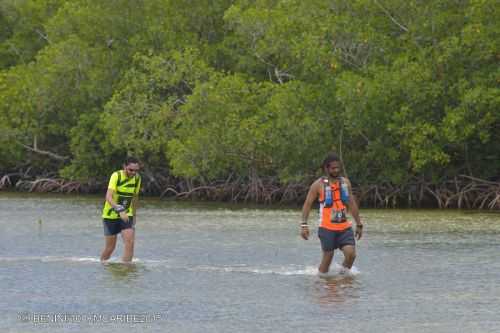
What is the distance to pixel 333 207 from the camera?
1508 centimetres

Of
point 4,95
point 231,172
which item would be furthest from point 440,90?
point 4,95

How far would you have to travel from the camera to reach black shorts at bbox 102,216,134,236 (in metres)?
16.9

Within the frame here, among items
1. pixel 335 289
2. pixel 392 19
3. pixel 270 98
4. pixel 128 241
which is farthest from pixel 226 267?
pixel 270 98

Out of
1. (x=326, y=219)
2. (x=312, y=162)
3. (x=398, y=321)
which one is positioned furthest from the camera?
(x=312, y=162)

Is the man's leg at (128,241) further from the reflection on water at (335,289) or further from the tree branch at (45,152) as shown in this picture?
the tree branch at (45,152)

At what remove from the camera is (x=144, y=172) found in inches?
1773

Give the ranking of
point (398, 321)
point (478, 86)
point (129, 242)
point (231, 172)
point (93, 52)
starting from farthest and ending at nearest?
point (93, 52), point (231, 172), point (478, 86), point (129, 242), point (398, 321)

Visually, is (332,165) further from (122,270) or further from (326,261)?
(122,270)

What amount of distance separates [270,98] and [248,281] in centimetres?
2202

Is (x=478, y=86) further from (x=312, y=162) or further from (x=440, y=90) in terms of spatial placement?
(x=312, y=162)

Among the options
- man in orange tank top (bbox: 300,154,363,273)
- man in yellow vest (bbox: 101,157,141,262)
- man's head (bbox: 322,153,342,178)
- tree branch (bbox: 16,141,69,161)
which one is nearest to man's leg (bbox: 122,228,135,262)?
man in yellow vest (bbox: 101,157,141,262)

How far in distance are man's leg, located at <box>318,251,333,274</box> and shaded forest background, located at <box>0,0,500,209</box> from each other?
1643 centimetres

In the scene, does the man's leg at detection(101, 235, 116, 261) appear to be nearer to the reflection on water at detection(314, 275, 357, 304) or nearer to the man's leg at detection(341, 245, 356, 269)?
the reflection on water at detection(314, 275, 357, 304)

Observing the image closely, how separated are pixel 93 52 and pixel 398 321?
35.3m
